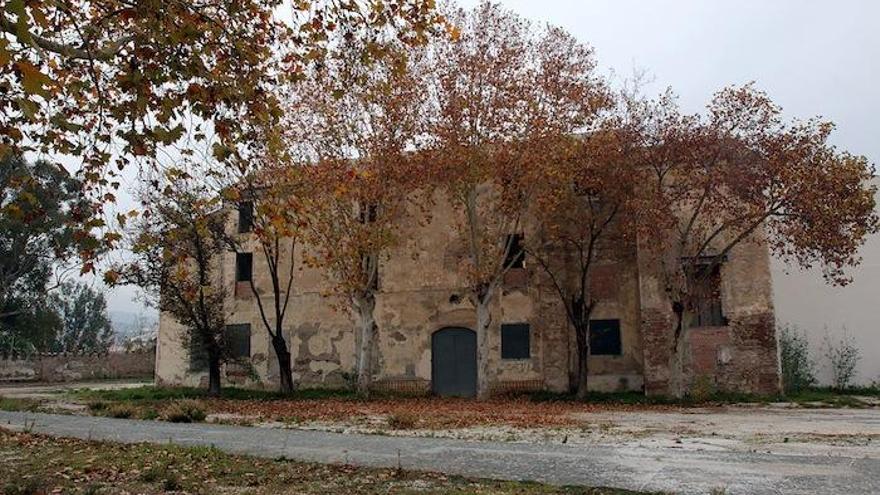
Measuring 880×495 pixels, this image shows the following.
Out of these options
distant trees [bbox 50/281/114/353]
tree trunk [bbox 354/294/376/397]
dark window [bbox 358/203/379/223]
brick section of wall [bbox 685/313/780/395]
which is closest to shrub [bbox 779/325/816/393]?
brick section of wall [bbox 685/313/780/395]

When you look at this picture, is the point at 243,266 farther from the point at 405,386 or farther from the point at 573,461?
the point at 573,461

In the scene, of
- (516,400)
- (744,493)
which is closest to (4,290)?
(516,400)

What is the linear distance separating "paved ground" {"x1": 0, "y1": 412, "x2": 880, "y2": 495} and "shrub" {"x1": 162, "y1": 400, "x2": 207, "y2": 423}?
2202 mm

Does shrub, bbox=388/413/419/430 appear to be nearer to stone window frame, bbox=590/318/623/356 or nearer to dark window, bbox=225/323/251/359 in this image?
stone window frame, bbox=590/318/623/356

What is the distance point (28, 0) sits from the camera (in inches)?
220

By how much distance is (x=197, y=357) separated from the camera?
88.0 feet

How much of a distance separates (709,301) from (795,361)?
166 inches

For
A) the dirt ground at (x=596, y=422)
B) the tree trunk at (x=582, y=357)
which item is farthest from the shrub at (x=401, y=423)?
the tree trunk at (x=582, y=357)

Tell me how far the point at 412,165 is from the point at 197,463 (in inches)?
548

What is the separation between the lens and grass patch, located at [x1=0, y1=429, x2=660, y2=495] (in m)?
6.50

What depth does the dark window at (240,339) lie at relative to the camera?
2617 centimetres

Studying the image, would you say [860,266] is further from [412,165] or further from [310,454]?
[310,454]

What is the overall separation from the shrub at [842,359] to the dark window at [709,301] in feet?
18.4

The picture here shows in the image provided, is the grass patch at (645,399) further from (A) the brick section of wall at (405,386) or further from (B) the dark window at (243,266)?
(B) the dark window at (243,266)
